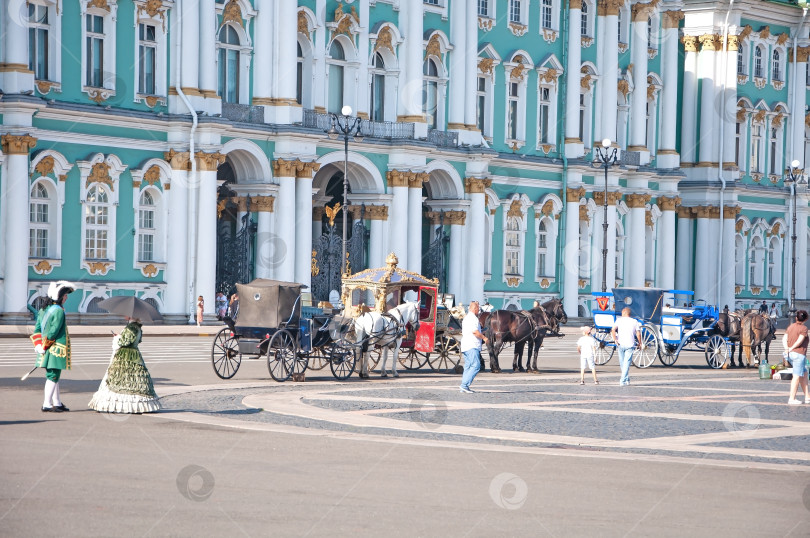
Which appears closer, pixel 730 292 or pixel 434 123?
pixel 434 123

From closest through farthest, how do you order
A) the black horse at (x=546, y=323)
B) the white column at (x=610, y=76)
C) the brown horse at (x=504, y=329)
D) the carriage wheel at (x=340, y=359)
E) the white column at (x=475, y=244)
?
the carriage wheel at (x=340, y=359), the brown horse at (x=504, y=329), the black horse at (x=546, y=323), the white column at (x=475, y=244), the white column at (x=610, y=76)

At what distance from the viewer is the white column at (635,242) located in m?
65.6

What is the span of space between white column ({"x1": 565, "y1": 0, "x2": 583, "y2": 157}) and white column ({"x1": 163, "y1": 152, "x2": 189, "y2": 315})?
2103 cm

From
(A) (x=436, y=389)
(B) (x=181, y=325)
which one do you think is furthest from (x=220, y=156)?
(A) (x=436, y=389)

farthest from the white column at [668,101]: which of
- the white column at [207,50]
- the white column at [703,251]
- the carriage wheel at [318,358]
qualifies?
the carriage wheel at [318,358]

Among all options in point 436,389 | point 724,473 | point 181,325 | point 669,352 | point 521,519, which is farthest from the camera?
point 181,325

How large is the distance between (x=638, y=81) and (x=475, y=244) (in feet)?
46.0

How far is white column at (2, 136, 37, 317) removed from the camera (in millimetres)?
41188

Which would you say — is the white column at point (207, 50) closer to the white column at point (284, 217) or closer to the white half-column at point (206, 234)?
the white half-column at point (206, 234)

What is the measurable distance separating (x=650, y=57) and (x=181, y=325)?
3096 cm

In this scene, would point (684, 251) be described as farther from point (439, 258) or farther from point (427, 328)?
point (427, 328)

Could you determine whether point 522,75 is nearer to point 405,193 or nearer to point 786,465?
point 405,193

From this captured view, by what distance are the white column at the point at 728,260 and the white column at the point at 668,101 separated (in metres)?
4.12

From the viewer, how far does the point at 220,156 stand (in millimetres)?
46531
